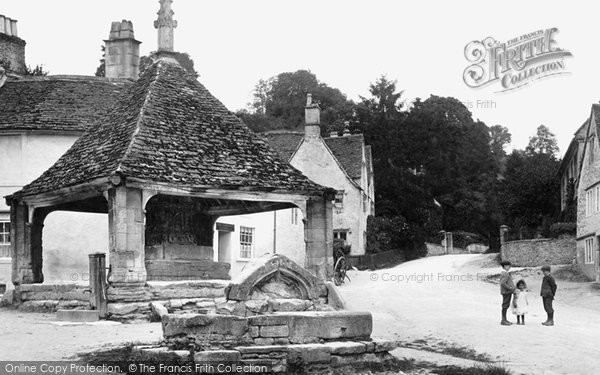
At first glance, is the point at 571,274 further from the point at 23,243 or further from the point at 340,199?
the point at 23,243

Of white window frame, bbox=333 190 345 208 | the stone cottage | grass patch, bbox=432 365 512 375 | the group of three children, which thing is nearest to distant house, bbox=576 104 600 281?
the group of three children

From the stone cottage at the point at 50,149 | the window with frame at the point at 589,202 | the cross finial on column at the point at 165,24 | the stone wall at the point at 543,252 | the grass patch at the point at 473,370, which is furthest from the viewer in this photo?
the stone wall at the point at 543,252

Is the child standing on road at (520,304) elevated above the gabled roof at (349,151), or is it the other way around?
the gabled roof at (349,151)

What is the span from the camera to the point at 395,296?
25969mm

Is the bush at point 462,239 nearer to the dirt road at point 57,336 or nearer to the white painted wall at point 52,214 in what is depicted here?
the white painted wall at point 52,214

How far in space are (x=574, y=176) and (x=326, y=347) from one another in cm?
3549

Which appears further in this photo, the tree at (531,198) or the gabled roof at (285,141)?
the tree at (531,198)

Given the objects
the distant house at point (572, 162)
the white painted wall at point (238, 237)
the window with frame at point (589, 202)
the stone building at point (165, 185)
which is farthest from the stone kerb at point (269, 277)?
the distant house at point (572, 162)

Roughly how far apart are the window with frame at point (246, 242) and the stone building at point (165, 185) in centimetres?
1376

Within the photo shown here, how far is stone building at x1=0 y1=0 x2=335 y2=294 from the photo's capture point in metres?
17.4

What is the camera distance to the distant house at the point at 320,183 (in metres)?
38.6

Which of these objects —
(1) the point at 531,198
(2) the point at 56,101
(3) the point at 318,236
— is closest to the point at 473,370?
(3) the point at 318,236

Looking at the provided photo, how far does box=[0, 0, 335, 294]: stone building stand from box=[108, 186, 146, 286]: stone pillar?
20mm

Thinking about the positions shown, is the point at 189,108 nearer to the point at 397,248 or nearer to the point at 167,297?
the point at 167,297
